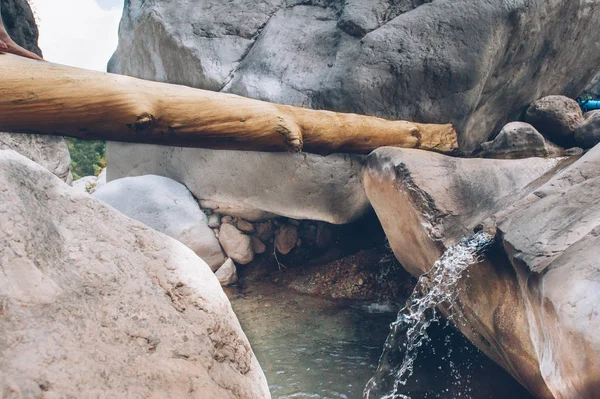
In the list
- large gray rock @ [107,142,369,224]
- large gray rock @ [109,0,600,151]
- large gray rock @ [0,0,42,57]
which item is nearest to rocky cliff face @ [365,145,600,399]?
large gray rock @ [107,142,369,224]

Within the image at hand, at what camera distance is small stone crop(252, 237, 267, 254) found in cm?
493

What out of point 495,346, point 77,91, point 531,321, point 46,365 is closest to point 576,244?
point 531,321

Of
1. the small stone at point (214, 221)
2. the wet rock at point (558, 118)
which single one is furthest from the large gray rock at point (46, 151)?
the wet rock at point (558, 118)

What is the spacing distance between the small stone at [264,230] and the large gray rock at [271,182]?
0.13 meters

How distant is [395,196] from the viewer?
3061mm

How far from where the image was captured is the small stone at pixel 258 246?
4934mm

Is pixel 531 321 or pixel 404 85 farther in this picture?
pixel 404 85

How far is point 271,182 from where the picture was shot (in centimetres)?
429

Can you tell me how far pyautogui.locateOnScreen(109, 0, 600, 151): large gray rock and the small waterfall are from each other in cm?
172

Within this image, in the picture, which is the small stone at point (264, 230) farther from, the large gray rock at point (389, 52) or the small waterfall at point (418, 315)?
the small waterfall at point (418, 315)

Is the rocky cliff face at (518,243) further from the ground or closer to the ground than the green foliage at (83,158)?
closer to the ground

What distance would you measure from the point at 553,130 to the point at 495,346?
7.14 ft

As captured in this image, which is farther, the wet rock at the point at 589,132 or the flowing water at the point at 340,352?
the wet rock at the point at 589,132

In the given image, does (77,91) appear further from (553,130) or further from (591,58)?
(591,58)
